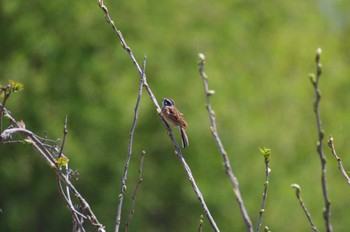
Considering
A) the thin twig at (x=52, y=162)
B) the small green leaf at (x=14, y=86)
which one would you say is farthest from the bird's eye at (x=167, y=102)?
the thin twig at (x=52, y=162)

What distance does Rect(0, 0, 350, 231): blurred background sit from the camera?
1617 cm

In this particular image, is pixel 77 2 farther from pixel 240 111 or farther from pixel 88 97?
pixel 240 111

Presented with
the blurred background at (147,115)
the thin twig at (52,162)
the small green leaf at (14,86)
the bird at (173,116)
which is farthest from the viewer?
the blurred background at (147,115)

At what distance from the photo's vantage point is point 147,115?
1720cm

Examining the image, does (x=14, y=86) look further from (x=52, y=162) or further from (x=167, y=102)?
(x=167, y=102)

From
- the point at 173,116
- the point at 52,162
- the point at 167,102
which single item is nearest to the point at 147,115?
the point at 167,102

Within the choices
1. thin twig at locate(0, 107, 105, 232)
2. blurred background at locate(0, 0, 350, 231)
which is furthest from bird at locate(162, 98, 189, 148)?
blurred background at locate(0, 0, 350, 231)

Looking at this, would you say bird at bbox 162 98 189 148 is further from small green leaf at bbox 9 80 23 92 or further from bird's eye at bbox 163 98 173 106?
small green leaf at bbox 9 80 23 92

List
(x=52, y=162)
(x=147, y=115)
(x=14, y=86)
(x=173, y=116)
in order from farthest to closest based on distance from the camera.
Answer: (x=147, y=115), (x=173, y=116), (x=14, y=86), (x=52, y=162)

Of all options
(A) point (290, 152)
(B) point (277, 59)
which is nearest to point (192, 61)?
(A) point (290, 152)

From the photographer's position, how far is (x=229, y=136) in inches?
689

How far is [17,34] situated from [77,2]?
1390mm

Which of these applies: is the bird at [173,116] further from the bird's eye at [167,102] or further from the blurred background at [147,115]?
the blurred background at [147,115]

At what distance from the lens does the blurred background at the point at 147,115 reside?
53.1 ft
